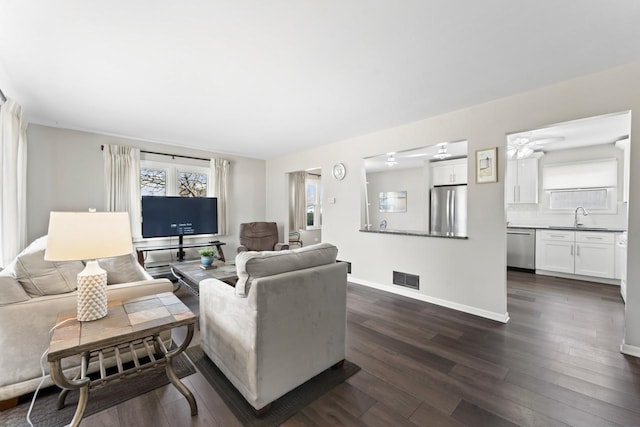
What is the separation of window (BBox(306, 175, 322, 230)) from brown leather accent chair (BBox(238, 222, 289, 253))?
1.76 meters

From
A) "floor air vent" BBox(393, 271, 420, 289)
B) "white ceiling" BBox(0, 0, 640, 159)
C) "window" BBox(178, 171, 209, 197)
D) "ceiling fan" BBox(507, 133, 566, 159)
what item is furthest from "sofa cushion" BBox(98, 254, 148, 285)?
"ceiling fan" BBox(507, 133, 566, 159)

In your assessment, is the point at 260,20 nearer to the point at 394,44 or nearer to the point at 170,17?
the point at 170,17

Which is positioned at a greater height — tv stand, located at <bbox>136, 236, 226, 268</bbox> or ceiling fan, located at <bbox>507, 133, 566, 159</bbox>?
ceiling fan, located at <bbox>507, 133, 566, 159</bbox>

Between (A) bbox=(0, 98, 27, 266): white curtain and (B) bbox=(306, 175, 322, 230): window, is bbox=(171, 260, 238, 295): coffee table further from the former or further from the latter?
(B) bbox=(306, 175, 322, 230): window

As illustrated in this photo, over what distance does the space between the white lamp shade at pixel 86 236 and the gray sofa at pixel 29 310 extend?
611 mm

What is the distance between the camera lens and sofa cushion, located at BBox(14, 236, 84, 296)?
179cm

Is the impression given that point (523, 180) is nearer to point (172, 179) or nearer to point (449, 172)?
point (449, 172)

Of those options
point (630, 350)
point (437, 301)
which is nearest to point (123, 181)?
point (437, 301)

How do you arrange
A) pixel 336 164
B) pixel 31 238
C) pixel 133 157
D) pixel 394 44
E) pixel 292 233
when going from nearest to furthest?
pixel 394 44 < pixel 31 238 < pixel 133 157 < pixel 336 164 < pixel 292 233

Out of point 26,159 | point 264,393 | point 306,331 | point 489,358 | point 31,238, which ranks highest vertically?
point 26,159

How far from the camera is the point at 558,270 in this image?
4605 millimetres

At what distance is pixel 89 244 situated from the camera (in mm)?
1463

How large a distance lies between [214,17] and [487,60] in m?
2.10

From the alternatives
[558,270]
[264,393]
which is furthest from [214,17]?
[558,270]
